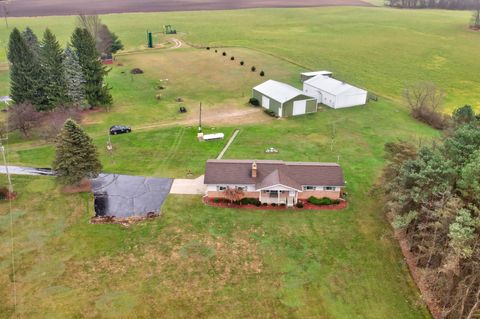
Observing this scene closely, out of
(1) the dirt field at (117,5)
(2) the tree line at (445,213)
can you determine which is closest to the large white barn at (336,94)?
(2) the tree line at (445,213)

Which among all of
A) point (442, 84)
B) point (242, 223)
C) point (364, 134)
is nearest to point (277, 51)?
point (442, 84)

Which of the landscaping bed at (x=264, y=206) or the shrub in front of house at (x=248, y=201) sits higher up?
the shrub in front of house at (x=248, y=201)

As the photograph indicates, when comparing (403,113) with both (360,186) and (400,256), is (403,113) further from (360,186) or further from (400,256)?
(400,256)

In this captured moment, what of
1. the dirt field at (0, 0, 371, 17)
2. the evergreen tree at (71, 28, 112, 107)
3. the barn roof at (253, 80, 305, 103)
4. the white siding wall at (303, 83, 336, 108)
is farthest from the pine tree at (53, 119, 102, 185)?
the dirt field at (0, 0, 371, 17)

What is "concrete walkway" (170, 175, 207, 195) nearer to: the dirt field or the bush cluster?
the bush cluster

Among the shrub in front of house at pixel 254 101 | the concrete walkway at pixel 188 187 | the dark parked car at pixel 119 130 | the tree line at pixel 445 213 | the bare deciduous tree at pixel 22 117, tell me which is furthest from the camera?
the shrub in front of house at pixel 254 101

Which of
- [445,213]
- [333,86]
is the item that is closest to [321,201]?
[445,213]

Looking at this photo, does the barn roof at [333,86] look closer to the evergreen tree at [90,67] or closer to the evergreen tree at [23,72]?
the evergreen tree at [90,67]
